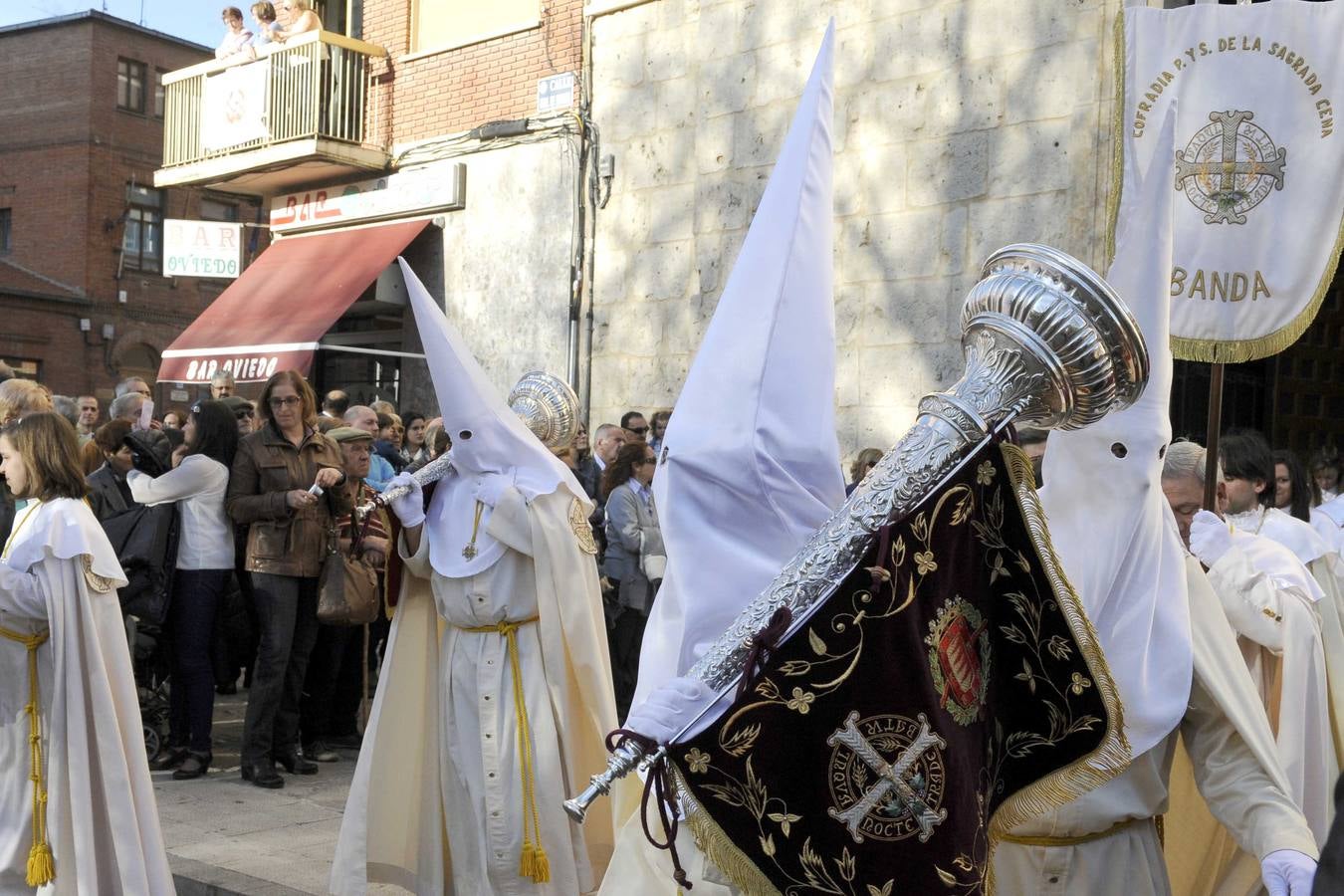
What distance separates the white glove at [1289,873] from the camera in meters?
2.40

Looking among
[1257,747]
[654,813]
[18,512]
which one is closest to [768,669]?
[654,813]

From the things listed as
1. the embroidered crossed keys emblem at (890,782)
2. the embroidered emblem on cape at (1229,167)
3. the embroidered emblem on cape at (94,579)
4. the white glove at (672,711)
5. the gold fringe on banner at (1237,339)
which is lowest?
the embroidered emblem on cape at (94,579)

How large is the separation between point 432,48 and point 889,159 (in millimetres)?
5854

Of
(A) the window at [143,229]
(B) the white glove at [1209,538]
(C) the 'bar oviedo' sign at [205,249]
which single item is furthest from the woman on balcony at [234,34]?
(A) the window at [143,229]

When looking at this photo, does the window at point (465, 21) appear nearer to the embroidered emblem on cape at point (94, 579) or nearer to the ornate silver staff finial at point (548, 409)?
the ornate silver staff finial at point (548, 409)

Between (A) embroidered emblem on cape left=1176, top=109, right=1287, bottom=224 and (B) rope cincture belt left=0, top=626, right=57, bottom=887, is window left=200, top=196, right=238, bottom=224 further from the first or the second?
(B) rope cincture belt left=0, top=626, right=57, bottom=887

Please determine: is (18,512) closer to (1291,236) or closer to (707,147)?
(1291,236)

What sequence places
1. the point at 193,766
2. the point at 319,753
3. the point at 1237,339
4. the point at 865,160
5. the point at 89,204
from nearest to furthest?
1. the point at 1237,339
2. the point at 193,766
3. the point at 319,753
4. the point at 865,160
5. the point at 89,204

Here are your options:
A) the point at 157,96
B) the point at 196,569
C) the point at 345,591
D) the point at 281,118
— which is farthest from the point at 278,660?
the point at 157,96

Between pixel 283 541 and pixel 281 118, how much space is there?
9185mm

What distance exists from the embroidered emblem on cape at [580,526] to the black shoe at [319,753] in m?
3.50

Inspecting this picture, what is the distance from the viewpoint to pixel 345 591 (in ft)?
25.2

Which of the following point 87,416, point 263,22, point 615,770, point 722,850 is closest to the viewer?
point 615,770

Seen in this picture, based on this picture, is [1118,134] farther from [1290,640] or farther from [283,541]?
[283,541]
